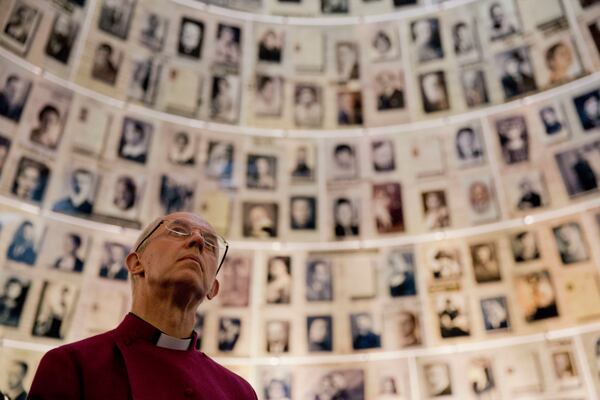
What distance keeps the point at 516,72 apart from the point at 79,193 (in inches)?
345

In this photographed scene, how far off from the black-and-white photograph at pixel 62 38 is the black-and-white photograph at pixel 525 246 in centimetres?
901

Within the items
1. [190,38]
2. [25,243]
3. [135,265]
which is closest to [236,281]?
[25,243]

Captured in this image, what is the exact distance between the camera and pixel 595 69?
1177 cm

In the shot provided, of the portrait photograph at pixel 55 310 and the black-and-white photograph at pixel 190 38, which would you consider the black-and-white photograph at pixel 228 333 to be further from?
the black-and-white photograph at pixel 190 38

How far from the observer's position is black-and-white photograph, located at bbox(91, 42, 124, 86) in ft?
39.2

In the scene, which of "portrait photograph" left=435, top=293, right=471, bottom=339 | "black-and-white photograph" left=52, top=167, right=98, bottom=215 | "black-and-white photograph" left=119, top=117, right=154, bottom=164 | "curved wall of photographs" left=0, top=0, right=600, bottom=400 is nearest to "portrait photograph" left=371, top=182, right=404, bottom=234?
"curved wall of photographs" left=0, top=0, right=600, bottom=400

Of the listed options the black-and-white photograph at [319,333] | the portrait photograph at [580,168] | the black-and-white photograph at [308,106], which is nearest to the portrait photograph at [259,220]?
the black-and-white photograph at [319,333]

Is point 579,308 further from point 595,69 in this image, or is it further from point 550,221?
point 595,69

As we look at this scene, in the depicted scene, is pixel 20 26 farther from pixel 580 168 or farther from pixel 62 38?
pixel 580 168

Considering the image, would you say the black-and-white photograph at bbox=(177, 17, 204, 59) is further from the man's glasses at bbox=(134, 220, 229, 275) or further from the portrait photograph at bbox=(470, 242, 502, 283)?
the man's glasses at bbox=(134, 220, 229, 275)

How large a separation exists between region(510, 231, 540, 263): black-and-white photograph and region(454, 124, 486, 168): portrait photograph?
1687 millimetres

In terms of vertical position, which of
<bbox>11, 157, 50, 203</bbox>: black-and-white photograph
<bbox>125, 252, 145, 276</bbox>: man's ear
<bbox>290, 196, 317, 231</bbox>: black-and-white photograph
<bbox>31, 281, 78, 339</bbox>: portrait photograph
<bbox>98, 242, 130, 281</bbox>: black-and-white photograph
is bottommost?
<bbox>125, 252, 145, 276</bbox>: man's ear

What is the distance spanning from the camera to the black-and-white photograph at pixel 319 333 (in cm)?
1190

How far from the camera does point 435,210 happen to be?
1250cm
